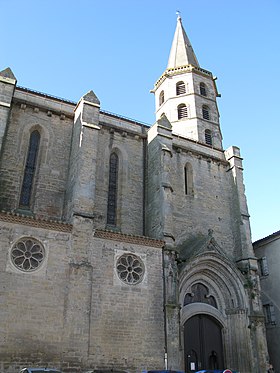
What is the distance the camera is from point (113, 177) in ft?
58.1

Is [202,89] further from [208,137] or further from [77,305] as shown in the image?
[77,305]

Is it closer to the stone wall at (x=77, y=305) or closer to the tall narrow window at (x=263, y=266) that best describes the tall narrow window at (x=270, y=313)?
the tall narrow window at (x=263, y=266)

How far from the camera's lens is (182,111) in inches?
987

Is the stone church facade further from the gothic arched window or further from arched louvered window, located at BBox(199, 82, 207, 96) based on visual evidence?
arched louvered window, located at BBox(199, 82, 207, 96)

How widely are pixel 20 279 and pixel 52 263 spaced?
1.18 m

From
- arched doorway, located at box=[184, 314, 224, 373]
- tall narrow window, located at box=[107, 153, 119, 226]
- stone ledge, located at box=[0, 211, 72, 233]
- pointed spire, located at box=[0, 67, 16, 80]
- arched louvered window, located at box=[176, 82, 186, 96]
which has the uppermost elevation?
arched louvered window, located at box=[176, 82, 186, 96]

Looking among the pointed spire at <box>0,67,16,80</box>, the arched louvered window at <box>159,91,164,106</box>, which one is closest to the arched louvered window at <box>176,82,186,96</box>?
the arched louvered window at <box>159,91,164,106</box>

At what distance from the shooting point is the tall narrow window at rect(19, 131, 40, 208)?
1533 cm

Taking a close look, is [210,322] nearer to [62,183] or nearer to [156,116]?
[62,183]

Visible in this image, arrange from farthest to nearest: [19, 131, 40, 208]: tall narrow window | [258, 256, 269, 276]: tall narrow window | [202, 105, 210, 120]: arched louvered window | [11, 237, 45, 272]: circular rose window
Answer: [202, 105, 210, 120]: arched louvered window → [258, 256, 269, 276]: tall narrow window → [19, 131, 40, 208]: tall narrow window → [11, 237, 45, 272]: circular rose window

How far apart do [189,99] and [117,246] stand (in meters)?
14.1

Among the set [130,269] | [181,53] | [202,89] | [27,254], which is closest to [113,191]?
[130,269]

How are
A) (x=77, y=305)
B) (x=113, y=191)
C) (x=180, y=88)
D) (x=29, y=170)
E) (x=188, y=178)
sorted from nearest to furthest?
1. (x=77, y=305)
2. (x=29, y=170)
3. (x=113, y=191)
4. (x=188, y=178)
5. (x=180, y=88)

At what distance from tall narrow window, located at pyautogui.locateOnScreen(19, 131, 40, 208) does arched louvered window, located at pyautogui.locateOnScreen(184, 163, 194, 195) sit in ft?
25.5
